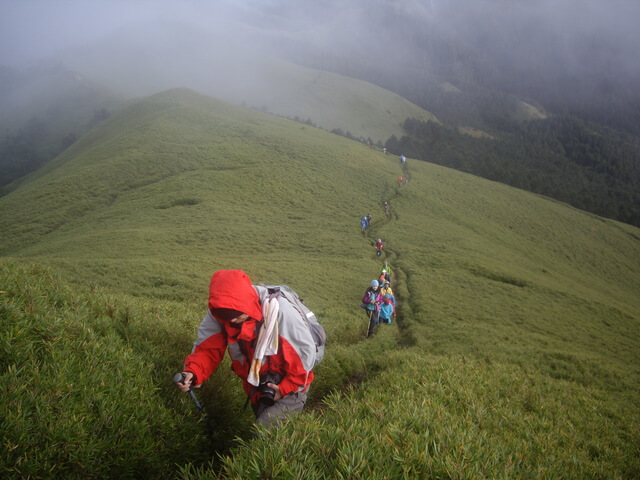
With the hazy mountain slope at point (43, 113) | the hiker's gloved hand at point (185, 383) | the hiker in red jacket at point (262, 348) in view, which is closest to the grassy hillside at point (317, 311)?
the hiker's gloved hand at point (185, 383)

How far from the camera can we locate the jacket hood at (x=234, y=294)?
136 inches

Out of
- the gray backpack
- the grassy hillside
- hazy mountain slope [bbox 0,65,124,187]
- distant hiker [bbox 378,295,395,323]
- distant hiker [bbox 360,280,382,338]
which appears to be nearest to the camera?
the grassy hillside

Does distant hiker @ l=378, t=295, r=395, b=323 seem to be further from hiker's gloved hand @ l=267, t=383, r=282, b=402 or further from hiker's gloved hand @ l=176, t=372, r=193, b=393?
hiker's gloved hand @ l=176, t=372, r=193, b=393

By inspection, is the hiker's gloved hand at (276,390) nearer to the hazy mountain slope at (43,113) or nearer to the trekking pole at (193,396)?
the trekking pole at (193,396)

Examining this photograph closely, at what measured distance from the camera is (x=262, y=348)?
370cm

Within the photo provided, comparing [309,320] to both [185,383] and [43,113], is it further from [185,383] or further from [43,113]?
[43,113]

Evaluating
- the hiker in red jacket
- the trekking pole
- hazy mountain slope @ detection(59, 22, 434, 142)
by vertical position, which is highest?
hazy mountain slope @ detection(59, 22, 434, 142)

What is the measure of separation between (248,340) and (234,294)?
25.1 inches

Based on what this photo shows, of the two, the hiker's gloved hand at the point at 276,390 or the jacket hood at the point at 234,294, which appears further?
the hiker's gloved hand at the point at 276,390

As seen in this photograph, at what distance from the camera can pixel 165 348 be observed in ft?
14.7

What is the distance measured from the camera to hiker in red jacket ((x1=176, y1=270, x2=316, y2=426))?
3.60 m

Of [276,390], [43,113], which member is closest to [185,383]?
[276,390]

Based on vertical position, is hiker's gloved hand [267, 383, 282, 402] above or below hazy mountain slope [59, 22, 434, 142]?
below

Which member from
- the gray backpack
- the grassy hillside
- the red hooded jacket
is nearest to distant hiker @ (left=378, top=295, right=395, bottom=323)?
the grassy hillside
